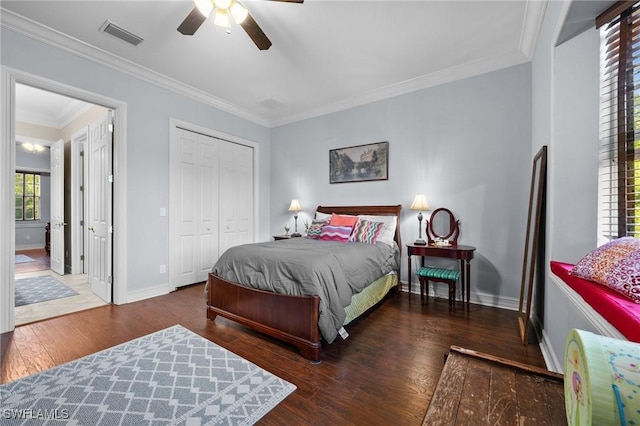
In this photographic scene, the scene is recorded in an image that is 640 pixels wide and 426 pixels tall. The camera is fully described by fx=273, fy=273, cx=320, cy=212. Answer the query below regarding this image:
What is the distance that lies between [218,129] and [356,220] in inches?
106

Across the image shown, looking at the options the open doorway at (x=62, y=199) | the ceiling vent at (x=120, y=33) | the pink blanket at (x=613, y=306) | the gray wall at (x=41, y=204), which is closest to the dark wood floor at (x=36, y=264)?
the open doorway at (x=62, y=199)

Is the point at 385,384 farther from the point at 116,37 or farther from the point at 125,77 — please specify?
the point at 125,77

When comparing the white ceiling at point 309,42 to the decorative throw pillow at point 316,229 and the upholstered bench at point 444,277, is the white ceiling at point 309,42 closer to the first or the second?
the decorative throw pillow at point 316,229

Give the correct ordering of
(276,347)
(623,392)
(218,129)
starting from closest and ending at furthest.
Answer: (623,392), (276,347), (218,129)

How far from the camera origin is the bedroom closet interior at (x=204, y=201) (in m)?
3.93

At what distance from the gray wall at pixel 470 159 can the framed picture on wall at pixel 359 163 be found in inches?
3.7

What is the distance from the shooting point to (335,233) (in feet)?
12.1

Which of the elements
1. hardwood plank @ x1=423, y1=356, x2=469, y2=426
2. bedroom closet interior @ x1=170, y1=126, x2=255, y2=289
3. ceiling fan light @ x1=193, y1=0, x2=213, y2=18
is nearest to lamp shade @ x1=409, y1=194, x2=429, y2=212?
hardwood plank @ x1=423, y1=356, x2=469, y2=426

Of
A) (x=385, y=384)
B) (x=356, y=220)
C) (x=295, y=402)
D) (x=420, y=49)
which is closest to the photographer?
(x=295, y=402)

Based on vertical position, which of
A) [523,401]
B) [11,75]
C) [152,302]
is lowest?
[152,302]

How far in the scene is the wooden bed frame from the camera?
2059mm

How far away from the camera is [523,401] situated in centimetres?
80

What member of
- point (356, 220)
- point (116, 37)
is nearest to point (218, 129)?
point (116, 37)

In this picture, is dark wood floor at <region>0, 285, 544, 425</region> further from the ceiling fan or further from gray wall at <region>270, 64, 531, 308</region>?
the ceiling fan
